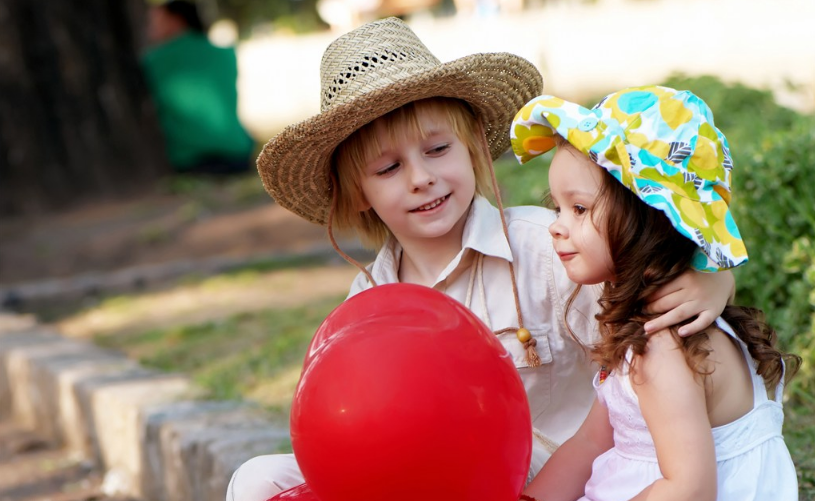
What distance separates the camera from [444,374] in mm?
1733

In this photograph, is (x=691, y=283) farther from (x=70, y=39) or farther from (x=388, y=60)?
(x=70, y=39)

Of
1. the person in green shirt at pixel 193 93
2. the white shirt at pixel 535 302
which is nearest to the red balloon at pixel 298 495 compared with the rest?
the white shirt at pixel 535 302

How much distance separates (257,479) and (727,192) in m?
1.22

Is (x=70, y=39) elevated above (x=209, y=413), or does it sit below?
above

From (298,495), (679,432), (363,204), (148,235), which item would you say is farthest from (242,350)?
(679,432)

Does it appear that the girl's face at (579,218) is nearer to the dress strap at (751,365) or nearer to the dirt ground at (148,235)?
the dress strap at (751,365)

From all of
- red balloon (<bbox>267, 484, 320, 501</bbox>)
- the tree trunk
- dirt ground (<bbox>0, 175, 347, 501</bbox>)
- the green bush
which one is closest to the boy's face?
red balloon (<bbox>267, 484, 320, 501</bbox>)

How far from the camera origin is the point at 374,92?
96.9 inches

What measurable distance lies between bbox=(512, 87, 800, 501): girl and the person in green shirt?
25.8 ft

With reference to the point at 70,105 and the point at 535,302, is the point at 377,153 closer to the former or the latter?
the point at 535,302

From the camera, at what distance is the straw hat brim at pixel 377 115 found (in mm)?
2490

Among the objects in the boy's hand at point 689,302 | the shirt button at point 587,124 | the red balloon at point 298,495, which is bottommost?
the red balloon at point 298,495

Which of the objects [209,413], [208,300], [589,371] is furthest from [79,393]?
[589,371]

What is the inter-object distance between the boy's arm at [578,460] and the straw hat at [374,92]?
0.86 m
